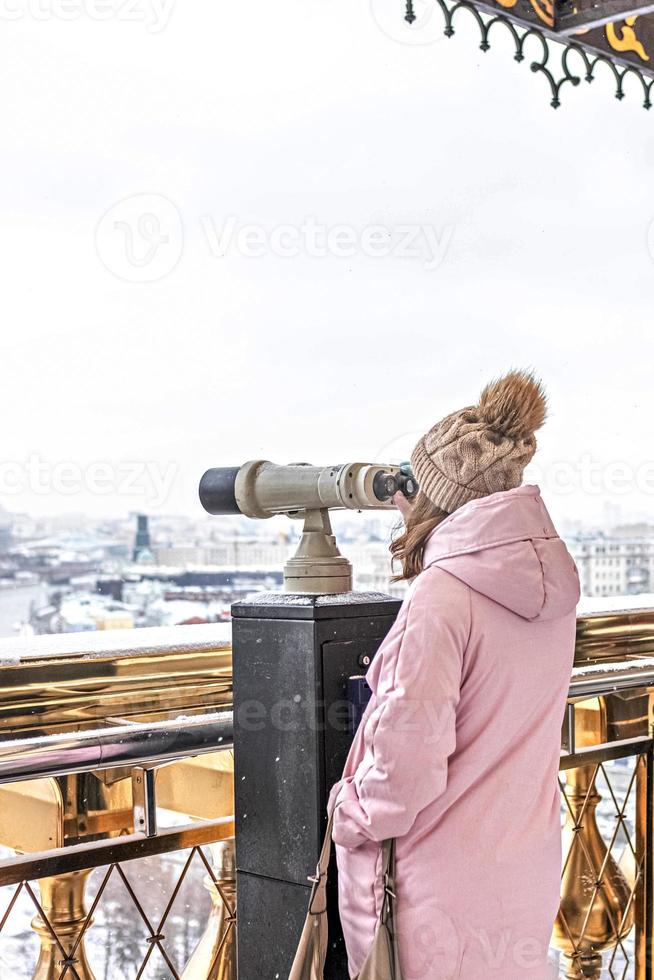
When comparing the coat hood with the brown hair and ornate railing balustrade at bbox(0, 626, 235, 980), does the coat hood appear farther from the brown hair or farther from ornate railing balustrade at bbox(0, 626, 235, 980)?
ornate railing balustrade at bbox(0, 626, 235, 980)

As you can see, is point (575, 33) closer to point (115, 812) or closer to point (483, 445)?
point (483, 445)

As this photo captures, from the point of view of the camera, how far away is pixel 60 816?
137 centimetres

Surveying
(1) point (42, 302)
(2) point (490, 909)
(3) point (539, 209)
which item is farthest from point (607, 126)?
(2) point (490, 909)

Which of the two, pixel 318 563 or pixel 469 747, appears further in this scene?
pixel 318 563

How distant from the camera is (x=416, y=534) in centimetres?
129

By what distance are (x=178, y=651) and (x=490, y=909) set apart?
58 centimetres

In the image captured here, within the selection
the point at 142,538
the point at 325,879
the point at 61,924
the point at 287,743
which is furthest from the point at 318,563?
the point at 142,538

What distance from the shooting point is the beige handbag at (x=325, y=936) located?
1159mm

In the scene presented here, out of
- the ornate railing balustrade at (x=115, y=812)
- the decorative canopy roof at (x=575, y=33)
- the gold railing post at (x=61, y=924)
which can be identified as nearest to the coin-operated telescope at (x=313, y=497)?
the ornate railing balustrade at (x=115, y=812)

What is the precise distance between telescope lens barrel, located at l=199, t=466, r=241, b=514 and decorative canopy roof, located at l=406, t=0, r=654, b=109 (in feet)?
4.22

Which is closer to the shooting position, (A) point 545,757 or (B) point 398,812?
(B) point 398,812

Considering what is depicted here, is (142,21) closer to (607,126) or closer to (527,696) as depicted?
(527,696)

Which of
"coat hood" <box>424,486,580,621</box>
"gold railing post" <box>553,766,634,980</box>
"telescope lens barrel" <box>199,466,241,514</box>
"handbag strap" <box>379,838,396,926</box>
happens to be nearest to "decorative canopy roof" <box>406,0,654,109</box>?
"telescope lens barrel" <box>199,466,241,514</box>

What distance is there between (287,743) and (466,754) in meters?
0.25
